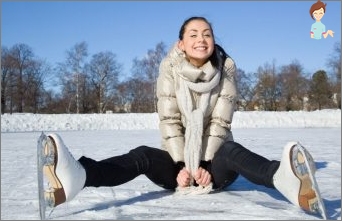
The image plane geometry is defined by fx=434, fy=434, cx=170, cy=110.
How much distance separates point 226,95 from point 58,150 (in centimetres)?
116

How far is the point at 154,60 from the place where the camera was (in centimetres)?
3259

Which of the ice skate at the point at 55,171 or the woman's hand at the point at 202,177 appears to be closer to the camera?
the ice skate at the point at 55,171

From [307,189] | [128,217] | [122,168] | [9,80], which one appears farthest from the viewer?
[9,80]

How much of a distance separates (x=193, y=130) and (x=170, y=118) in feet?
0.73

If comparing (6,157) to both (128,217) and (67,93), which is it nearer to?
(128,217)

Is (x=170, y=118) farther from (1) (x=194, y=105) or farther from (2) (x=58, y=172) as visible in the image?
(2) (x=58, y=172)

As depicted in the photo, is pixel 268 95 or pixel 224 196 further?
pixel 268 95

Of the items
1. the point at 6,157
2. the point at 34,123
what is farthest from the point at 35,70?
the point at 6,157

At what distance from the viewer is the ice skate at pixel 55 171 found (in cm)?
183

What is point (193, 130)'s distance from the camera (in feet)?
8.20

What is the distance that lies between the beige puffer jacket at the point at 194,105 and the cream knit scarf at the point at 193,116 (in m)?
0.03

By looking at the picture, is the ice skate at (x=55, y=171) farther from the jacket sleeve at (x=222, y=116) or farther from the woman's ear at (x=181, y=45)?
the woman's ear at (x=181, y=45)

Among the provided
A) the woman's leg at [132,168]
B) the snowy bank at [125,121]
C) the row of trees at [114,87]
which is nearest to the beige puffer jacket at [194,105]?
the woman's leg at [132,168]

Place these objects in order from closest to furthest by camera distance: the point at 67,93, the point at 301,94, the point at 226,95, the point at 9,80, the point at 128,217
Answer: the point at 128,217 < the point at 226,95 < the point at 9,80 < the point at 67,93 < the point at 301,94
